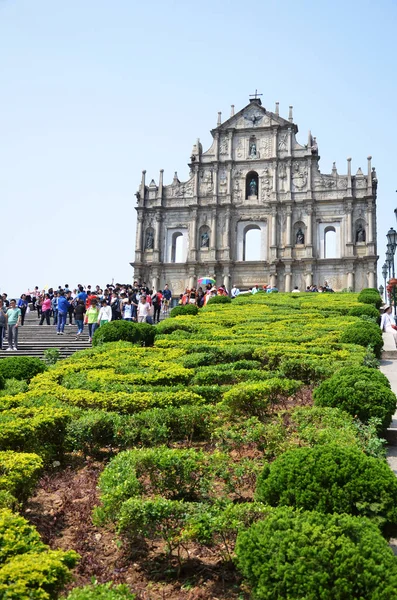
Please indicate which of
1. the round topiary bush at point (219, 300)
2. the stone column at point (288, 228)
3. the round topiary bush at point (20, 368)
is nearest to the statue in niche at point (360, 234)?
the stone column at point (288, 228)

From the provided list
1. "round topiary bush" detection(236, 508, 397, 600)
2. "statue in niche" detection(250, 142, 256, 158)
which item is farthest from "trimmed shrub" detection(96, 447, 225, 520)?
"statue in niche" detection(250, 142, 256, 158)

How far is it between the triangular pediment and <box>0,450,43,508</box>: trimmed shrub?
4205cm

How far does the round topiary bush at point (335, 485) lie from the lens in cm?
382

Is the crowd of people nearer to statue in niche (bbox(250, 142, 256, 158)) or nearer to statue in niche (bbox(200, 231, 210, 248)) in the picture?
statue in niche (bbox(200, 231, 210, 248))

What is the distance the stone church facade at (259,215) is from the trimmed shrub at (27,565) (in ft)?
125

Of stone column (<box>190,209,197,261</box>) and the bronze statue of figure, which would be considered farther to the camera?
the bronze statue of figure

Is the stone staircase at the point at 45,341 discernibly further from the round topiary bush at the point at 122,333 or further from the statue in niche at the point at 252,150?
the statue in niche at the point at 252,150

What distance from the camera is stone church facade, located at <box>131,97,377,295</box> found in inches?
1597

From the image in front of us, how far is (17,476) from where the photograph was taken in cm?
443

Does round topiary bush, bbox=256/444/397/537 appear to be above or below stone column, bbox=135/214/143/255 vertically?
below

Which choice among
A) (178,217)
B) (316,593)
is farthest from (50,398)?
(178,217)

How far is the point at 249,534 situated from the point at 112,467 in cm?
174

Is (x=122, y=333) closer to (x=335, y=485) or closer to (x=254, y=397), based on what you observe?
(x=254, y=397)

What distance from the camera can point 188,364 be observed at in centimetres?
1062
